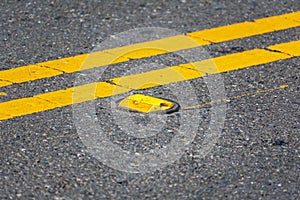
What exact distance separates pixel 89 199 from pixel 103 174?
21cm

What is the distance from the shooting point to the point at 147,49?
14.8ft

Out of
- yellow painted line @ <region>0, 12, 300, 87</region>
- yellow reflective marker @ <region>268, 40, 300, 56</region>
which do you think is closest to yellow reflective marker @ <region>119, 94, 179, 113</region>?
yellow painted line @ <region>0, 12, 300, 87</region>

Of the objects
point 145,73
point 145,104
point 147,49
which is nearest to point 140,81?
point 145,73

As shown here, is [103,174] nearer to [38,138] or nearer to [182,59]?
Result: [38,138]

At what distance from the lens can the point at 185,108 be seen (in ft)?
12.4

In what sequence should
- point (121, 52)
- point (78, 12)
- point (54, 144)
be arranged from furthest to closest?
point (78, 12) < point (121, 52) < point (54, 144)

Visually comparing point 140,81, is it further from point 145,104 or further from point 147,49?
point 147,49

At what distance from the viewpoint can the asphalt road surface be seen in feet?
10.1

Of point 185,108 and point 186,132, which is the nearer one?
point 186,132

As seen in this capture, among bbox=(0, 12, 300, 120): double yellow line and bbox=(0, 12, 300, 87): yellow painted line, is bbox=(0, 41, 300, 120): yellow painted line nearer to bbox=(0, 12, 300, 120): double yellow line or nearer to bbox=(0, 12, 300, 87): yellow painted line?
bbox=(0, 12, 300, 120): double yellow line

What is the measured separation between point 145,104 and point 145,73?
1.32ft

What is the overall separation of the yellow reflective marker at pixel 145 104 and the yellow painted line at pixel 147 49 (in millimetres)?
481

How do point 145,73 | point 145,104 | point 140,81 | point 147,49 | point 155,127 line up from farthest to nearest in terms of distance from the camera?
point 147,49, point 145,73, point 140,81, point 145,104, point 155,127

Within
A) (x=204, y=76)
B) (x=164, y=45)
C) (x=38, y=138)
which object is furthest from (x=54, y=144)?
(x=164, y=45)
